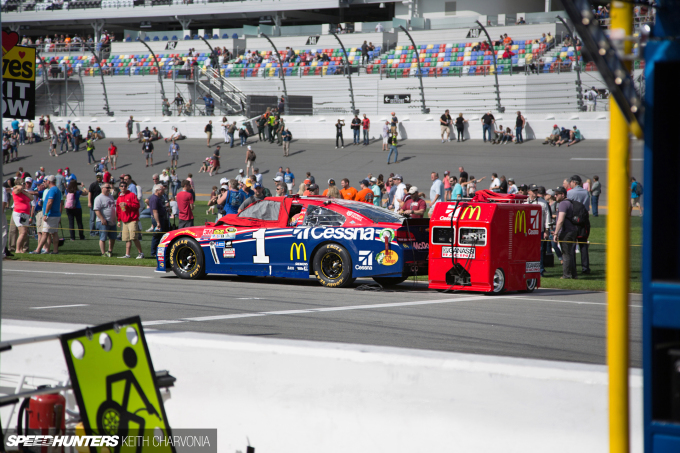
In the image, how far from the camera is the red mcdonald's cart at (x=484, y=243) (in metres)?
12.0

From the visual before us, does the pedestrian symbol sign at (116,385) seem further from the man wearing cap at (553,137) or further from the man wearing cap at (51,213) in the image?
the man wearing cap at (553,137)

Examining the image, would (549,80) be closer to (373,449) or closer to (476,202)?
(476,202)

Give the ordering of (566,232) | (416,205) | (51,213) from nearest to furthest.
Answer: (566,232) < (416,205) < (51,213)

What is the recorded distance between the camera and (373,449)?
375 cm

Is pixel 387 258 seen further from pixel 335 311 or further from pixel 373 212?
pixel 335 311

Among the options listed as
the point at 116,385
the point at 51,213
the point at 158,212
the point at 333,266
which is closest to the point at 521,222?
the point at 333,266

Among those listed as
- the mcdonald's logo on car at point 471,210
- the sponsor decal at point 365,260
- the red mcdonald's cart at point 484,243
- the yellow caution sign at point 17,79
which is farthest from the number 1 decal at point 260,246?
the yellow caution sign at point 17,79

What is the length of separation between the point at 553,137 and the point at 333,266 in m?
24.7

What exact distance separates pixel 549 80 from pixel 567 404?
123 ft

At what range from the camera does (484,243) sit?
1195 cm

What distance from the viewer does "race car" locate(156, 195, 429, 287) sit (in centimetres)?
1251

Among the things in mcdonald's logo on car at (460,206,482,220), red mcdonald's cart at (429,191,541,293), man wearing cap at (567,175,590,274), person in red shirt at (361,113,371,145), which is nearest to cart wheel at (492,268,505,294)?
red mcdonald's cart at (429,191,541,293)

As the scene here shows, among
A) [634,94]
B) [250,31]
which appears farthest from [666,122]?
[250,31]

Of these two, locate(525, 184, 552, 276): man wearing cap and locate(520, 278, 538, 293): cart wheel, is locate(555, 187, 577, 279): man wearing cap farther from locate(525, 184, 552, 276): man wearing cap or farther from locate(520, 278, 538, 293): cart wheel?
locate(520, 278, 538, 293): cart wheel
